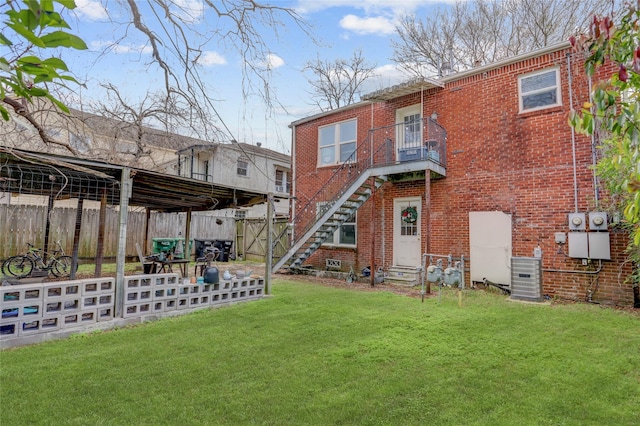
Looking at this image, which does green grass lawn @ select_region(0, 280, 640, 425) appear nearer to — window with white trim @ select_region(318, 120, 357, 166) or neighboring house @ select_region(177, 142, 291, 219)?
window with white trim @ select_region(318, 120, 357, 166)

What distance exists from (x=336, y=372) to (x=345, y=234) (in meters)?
8.36

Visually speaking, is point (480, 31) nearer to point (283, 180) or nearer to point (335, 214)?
point (335, 214)

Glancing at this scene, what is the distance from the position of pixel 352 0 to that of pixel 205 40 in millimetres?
2252

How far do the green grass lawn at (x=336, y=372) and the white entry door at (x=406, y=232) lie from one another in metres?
4.18

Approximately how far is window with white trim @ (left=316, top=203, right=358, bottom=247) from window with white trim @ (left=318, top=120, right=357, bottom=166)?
1.61 m

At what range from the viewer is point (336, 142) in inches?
480

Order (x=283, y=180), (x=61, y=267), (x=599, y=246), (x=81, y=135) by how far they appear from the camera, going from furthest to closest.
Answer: (x=283, y=180) < (x=61, y=267) < (x=599, y=246) < (x=81, y=135)

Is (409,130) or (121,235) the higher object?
(409,130)

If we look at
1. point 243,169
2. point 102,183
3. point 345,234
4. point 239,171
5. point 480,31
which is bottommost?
point 345,234

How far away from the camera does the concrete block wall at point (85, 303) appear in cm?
460

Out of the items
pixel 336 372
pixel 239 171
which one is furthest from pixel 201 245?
pixel 336 372

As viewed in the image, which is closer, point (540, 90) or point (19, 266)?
point (540, 90)

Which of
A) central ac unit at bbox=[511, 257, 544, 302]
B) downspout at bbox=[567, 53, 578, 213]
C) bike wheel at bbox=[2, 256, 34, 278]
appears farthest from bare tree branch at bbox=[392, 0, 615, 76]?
bike wheel at bbox=[2, 256, 34, 278]

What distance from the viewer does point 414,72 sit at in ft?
58.4
